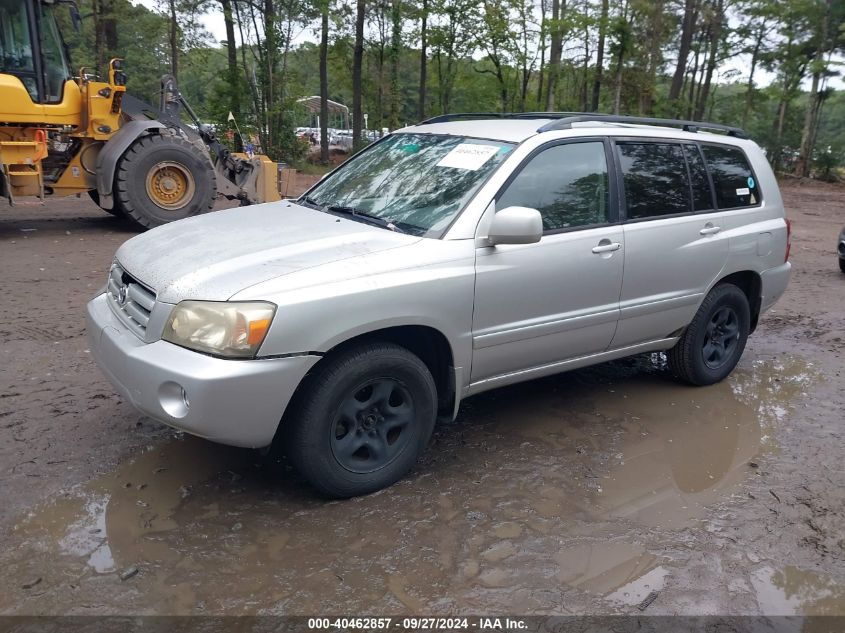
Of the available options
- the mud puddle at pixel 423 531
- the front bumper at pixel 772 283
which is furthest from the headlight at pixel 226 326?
the front bumper at pixel 772 283

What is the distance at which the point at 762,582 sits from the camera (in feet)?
10.1

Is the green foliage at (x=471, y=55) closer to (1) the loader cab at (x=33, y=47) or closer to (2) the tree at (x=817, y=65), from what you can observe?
(2) the tree at (x=817, y=65)

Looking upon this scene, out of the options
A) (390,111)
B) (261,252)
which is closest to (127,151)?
(261,252)

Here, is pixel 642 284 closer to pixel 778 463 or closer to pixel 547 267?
pixel 547 267

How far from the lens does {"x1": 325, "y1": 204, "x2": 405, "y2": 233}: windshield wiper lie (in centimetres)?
386

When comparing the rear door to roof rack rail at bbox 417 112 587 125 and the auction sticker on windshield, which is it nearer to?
roof rack rail at bbox 417 112 587 125

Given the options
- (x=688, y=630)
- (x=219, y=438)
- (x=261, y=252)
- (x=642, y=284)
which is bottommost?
(x=688, y=630)

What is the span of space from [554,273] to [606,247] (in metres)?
0.46

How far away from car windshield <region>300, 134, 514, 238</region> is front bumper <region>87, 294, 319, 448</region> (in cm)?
112

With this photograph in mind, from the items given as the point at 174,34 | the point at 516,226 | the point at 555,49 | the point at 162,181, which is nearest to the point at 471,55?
the point at 555,49

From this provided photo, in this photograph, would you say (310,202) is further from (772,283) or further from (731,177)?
(772,283)

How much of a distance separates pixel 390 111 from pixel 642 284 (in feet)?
91.0

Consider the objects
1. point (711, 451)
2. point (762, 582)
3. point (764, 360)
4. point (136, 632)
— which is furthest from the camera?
point (764, 360)

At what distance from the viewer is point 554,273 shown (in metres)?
4.01
